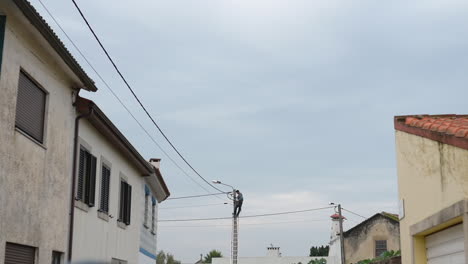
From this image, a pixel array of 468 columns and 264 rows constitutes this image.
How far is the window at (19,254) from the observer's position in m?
9.36

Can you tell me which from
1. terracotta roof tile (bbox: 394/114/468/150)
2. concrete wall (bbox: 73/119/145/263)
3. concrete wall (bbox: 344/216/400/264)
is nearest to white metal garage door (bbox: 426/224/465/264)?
terracotta roof tile (bbox: 394/114/468/150)

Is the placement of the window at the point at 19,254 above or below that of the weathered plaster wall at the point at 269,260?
below

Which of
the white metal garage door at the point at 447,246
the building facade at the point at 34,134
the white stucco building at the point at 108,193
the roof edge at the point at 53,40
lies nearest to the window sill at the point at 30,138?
the building facade at the point at 34,134

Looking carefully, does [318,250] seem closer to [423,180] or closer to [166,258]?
[166,258]

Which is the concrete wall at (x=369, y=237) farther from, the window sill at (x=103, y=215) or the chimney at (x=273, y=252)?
the window sill at (x=103, y=215)

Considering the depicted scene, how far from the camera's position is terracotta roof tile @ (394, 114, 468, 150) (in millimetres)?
7434

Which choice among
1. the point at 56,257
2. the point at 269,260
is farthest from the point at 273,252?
the point at 56,257

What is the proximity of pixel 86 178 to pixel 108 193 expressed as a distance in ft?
7.77

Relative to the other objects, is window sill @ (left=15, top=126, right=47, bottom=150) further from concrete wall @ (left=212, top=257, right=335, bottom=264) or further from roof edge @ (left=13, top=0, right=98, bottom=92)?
concrete wall @ (left=212, top=257, right=335, bottom=264)

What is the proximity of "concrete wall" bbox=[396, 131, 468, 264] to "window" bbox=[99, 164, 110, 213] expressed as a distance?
8.17 meters

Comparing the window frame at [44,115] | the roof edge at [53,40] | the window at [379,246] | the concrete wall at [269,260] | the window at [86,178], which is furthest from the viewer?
the concrete wall at [269,260]

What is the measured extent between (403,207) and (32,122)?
19.4 ft

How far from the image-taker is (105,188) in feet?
53.1

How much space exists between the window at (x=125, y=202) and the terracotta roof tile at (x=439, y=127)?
10.2 meters
